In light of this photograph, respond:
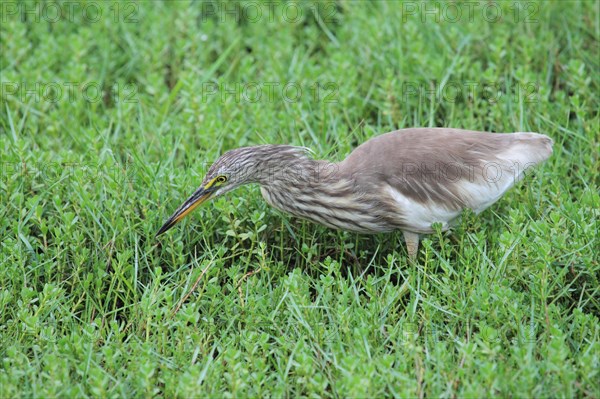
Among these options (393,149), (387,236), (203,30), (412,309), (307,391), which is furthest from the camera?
(203,30)

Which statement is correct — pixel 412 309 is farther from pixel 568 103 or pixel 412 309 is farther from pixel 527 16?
pixel 527 16

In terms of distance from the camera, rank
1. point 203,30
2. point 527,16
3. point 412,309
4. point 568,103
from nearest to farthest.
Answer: point 412,309 < point 568,103 < point 527,16 < point 203,30

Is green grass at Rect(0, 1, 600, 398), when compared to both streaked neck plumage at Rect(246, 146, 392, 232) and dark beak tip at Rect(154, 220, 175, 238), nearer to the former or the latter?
dark beak tip at Rect(154, 220, 175, 238)

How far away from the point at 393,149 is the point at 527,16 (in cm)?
236

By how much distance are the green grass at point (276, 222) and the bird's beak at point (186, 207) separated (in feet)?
0.30

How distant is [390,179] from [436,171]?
0.27 metres

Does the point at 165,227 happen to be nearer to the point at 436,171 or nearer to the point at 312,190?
the point at 312,190

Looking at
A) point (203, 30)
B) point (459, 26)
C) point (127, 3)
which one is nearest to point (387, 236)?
point (459, 26)

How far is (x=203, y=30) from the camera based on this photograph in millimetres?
7223

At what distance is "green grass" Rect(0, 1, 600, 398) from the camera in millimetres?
4078

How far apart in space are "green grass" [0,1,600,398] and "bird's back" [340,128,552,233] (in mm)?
185

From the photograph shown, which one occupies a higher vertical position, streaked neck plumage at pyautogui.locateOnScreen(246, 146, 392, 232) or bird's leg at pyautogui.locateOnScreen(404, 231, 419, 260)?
streaked neck plumage at pyautogui.locateOnScreen(246, 146, 392, 232)

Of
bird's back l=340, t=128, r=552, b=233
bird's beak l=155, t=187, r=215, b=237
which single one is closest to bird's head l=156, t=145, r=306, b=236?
bird's beak l=155, t=187, r=215, b=237

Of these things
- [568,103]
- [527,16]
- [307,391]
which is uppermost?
[527,16]
